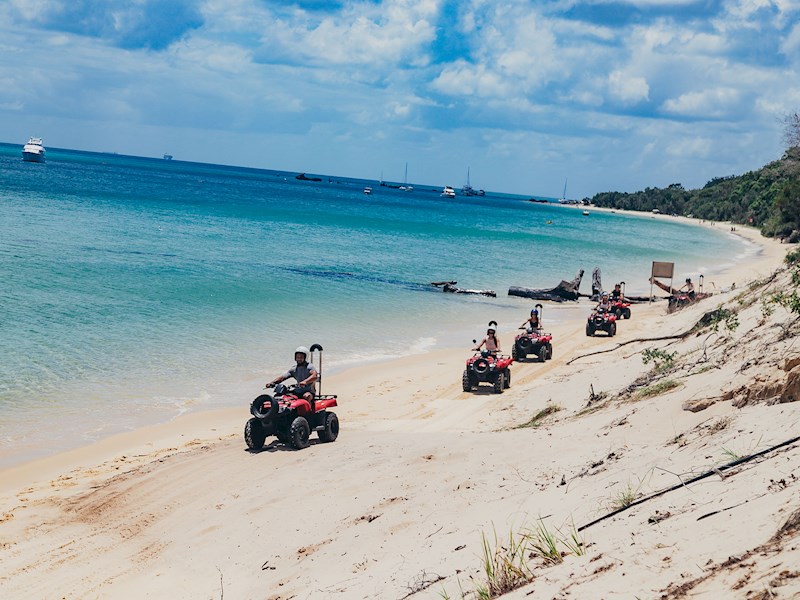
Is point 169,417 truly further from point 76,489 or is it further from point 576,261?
point 576,261

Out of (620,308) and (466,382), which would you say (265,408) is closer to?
(466,382)

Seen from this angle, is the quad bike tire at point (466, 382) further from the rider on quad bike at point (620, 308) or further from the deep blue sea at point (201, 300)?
the rider on quad bike at point (620, 308)

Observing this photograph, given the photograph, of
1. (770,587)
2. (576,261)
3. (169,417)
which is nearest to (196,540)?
(770,587)

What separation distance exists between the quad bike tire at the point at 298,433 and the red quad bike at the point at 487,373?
586cm

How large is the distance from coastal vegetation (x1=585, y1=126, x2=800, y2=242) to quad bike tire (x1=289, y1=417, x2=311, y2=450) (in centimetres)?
4202

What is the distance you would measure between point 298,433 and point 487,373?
6.10 meters

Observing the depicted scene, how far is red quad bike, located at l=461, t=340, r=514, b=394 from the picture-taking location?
54.2ft

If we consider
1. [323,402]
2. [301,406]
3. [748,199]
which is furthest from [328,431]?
[748,199]

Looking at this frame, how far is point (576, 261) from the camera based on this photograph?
54.7 m

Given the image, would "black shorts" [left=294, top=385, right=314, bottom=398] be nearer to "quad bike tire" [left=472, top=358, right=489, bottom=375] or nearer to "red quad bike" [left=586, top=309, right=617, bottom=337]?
"quad bike tire" [left=472, top=358, right=489, bottom=375]

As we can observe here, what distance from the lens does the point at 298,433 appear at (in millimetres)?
11328

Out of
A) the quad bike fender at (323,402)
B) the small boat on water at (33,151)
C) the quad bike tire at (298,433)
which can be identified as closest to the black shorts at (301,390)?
the quad bike fender at (323,402)

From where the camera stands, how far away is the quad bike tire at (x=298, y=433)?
11.3 meters

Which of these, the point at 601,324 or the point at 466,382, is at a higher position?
the point at 601,324
